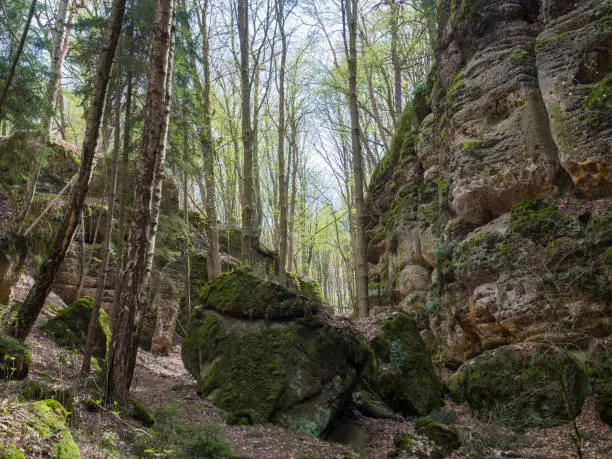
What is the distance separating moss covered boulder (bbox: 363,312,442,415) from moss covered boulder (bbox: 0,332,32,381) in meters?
6.18

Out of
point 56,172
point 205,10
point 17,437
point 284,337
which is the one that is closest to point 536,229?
point 284,337

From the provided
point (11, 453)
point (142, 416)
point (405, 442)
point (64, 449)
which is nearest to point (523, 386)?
point (405, 442)

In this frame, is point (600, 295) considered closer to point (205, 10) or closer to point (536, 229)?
point (536, 229)

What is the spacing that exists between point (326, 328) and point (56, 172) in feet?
42.2

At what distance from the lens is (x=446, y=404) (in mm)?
9289

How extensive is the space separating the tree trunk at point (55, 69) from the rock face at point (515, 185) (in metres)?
10.5

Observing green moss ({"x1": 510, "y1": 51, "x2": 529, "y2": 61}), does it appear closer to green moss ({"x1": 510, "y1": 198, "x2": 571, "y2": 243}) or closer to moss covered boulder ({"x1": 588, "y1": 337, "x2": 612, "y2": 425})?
green moss ({"x1": 510, "y1": 198, "x2": 571, "y2": 243})

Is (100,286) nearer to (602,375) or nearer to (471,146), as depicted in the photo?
(602,375)

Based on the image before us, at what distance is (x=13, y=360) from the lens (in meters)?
5.09

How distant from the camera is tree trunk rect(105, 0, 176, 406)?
5785mm

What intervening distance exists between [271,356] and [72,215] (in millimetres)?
4010

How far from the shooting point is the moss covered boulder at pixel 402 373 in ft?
28.6

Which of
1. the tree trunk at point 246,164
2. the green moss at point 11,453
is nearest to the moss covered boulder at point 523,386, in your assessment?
the tree trunk at point 246,164

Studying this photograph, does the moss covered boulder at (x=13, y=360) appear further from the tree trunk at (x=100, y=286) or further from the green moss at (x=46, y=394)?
the tree trunk at (x=100, y=286)
